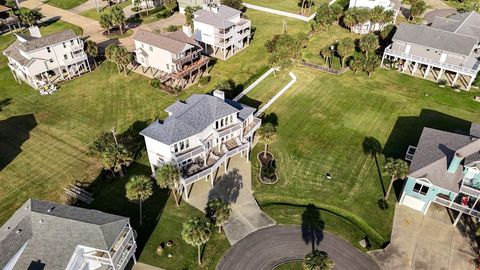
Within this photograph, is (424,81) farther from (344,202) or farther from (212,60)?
(212,60)

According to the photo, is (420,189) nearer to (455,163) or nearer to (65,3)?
Answer: (455,163)

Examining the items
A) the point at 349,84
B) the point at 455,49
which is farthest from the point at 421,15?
the point at 349,84

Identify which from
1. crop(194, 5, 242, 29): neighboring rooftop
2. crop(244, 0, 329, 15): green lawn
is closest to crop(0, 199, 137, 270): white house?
crop(194, 5, 242, 29): neighboring rooftop

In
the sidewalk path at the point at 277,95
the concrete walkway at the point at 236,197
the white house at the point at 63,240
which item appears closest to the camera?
the white house at the point at 63,240

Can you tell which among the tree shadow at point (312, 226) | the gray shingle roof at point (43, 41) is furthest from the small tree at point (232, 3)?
the tree shadow at point (312, 226)

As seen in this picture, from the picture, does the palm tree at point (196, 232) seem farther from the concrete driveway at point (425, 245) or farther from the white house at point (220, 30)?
the white house at point (220, 30)

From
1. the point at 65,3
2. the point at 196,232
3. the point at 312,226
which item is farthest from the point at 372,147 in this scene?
the point at 65,3
